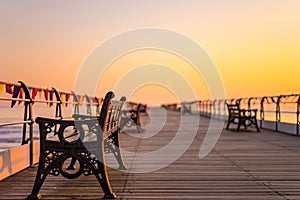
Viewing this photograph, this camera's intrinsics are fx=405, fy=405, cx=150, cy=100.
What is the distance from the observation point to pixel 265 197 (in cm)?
336

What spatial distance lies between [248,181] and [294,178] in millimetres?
520

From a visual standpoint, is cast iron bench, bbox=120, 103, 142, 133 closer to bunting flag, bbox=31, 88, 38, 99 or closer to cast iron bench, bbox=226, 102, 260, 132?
cast iron bench, bbox=226, 102, 260, 132

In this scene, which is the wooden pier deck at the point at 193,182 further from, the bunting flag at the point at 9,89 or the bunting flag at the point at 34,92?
the bunting flag at the point at 34,92

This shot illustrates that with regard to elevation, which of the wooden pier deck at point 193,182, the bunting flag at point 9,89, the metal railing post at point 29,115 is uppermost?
the bunting flag at point 9,89

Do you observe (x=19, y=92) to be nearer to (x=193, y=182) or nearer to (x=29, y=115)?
(x=29, y=115)

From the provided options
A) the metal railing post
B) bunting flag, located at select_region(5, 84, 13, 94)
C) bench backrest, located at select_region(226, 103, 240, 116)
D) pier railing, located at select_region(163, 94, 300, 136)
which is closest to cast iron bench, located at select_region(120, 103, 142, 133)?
bench backrest, located at select_region(226, 103, 240, 116)

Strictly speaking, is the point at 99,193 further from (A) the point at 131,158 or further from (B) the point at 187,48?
(B) the point at 187,48

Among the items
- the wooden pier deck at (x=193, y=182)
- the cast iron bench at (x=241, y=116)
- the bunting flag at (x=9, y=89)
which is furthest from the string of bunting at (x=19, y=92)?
the cast iron bench at (x=241, y=116)

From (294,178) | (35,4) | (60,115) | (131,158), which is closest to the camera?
(294,178)

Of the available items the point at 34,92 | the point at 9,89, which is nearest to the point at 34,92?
the point at 34,92

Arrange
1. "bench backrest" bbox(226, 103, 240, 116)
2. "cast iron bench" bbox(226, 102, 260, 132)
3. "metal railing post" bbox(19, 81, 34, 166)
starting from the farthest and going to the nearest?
"bench backrest" bbox(226, 103, 240, 116)
"cast iron bench" bbox(226, 102, 260, 132)
"metal railing post" bbox(19, 81, 34, 166)

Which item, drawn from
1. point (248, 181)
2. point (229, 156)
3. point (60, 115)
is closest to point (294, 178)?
point (248, 181)

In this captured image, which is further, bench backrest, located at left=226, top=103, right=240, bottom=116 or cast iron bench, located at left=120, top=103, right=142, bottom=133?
cast iron bench, located at left=120, top=103, right=142, bottom=133

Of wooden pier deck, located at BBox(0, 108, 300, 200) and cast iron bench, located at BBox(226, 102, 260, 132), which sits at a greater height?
cast iron bench, located at BBox(226, 102, 260, 132)
